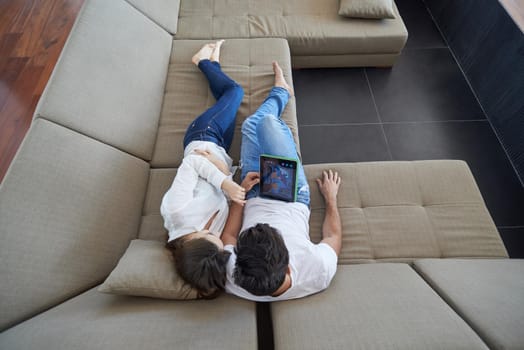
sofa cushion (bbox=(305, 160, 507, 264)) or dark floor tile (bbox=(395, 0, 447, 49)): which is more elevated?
dark floor tile (bbox=(395, 0, 447, 49))

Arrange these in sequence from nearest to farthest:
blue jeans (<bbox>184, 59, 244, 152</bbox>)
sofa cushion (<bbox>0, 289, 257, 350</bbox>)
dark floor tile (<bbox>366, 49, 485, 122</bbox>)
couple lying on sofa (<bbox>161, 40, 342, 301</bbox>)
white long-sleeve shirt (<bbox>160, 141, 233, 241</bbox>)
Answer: sofa cushion (<bbox>0, 289, 257, 350</bbox>)
couple lying on sofa (<bbox>161, 40, 342, 301</bbox>)
white long-sleeve shirt (<bbox>160, 141, 233, 241</bbox>)
blue jeans (<bbox>184, 59, 244, 152</bbox>)
dark floor tile (<bbox>366, 49, 485, 122</bbox>)

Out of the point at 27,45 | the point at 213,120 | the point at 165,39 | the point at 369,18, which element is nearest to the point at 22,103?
the point at 27,45

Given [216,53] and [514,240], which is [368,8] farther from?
[514,240]

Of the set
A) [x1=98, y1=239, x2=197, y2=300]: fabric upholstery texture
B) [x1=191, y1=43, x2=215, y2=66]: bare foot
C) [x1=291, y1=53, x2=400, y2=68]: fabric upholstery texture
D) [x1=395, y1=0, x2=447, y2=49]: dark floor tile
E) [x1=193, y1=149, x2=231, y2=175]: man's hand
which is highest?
[x1=395, y1=0, x2=447, y2=49]: dark floor tile

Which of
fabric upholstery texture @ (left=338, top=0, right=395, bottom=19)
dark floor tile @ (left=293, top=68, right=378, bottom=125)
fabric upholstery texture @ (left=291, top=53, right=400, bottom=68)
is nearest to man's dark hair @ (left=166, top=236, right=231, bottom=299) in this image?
dark floor tile @ (left=293, top=68, right=378, bottom=125)

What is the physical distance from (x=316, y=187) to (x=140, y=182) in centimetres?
87

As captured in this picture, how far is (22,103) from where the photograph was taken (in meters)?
1.82

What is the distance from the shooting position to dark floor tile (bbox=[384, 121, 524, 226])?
5.30ft

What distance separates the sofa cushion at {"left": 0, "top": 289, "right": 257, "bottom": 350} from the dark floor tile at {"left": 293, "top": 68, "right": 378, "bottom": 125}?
4.74 ft

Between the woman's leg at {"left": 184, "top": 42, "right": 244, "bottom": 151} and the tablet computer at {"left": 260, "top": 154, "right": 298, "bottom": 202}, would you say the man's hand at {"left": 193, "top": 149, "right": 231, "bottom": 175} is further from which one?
the tablet computer at {"left": 260, "top": 154, "right": 298, "bottom": 202}

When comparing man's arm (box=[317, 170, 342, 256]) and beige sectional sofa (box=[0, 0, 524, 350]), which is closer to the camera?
beige sectional sofa (box=[0, 0, 524, 350])

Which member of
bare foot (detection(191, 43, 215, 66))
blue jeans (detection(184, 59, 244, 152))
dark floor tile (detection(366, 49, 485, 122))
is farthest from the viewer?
dark floor tile (detection(366, 49, 485, 122))

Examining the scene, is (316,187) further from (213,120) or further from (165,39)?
(165,39)

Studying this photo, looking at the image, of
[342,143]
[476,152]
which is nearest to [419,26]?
[476,152]
